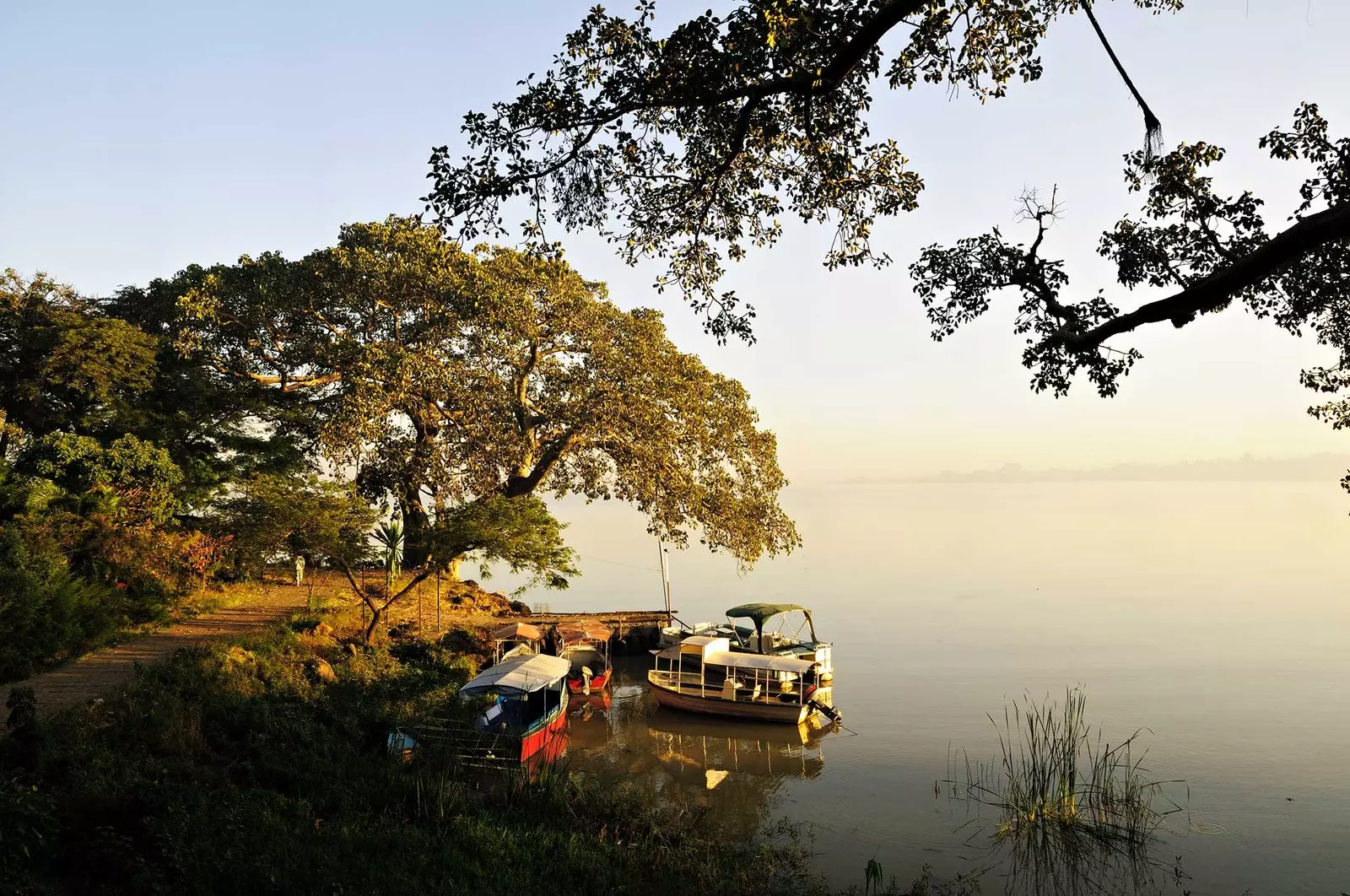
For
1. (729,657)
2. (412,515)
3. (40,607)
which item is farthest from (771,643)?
(40,607)

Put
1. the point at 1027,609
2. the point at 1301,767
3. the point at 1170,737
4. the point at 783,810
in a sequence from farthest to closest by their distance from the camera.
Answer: the point at 1027,609
the point at 1170,737
the point at 1301,767
the point at 783,810

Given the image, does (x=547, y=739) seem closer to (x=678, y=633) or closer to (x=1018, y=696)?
(x=678, y=633)

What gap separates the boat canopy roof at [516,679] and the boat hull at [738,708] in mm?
5064

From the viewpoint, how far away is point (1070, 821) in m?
13.9

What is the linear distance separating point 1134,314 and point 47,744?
1466cm

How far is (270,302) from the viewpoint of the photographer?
28.9 m

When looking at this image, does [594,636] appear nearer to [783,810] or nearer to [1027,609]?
[783,810]

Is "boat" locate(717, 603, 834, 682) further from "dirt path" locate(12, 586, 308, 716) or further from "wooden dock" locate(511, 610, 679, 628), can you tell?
"dirt path" locate(12, 586, 308, 716)

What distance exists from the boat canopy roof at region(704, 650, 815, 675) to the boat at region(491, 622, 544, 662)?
17.4 ft

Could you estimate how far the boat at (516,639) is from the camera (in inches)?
949

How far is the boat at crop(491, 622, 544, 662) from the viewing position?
24.1 meters

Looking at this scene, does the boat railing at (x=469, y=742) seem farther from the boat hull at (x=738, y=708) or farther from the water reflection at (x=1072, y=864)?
the water reflection at (x=1072, y=864)

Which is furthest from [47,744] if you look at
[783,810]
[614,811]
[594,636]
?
[594,636]

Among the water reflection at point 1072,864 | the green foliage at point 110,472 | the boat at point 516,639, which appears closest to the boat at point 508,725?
the boat at point 516,639
